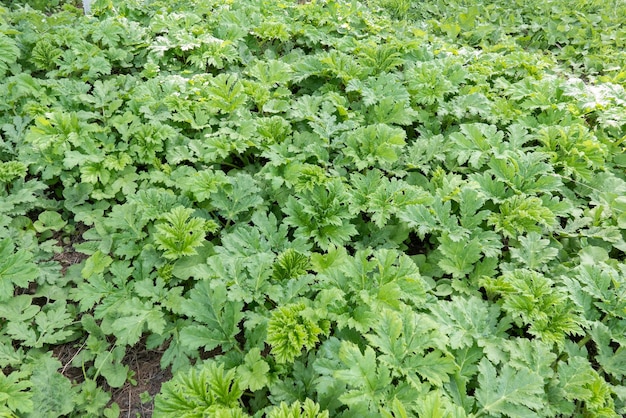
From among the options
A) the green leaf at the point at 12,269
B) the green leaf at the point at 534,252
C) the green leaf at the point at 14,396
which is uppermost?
the green leaf at the point at 534,252

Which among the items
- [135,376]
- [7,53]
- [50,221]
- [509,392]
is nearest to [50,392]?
[135,376]

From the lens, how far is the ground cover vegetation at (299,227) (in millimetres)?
2150

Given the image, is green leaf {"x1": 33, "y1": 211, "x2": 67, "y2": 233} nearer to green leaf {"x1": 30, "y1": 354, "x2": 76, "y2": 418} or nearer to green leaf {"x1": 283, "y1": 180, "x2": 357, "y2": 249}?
green leaf {"x1": 30, "y1": 354, "x2": 76, "y2": 418}

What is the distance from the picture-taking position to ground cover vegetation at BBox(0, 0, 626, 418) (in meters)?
2.15

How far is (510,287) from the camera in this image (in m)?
2.47

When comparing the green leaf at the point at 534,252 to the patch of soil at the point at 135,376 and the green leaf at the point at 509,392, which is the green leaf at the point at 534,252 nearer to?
the green leaf at the point at 509,392

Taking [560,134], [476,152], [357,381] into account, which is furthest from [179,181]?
[560,134]

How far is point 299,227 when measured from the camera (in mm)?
2852

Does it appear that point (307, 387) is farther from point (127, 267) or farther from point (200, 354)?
point (127, 267)

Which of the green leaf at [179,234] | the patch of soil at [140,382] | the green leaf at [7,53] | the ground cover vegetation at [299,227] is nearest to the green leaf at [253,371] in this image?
the ground cover vegetation at [299,227]

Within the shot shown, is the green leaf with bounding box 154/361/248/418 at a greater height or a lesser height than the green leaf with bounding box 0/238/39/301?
greater

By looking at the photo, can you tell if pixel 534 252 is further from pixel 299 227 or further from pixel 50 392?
pixel 50 392

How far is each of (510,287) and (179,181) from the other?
2431 mm

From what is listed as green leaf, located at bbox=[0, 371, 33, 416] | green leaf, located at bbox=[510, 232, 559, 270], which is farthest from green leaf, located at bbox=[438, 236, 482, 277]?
green leaf, located at bbox=[0, 371, 33, 416]
